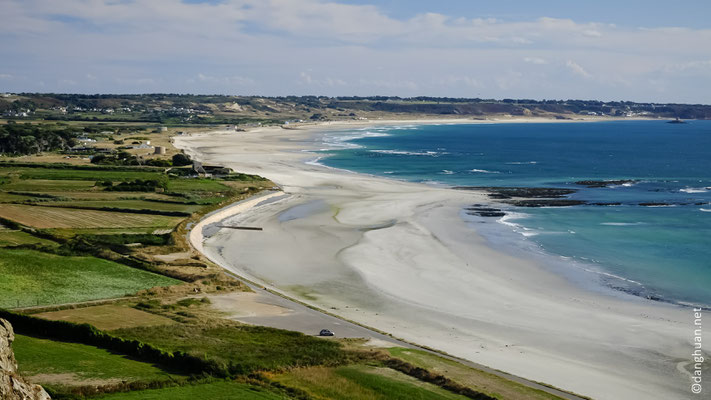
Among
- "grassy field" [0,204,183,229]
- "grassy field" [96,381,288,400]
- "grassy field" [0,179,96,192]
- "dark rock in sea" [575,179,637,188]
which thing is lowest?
"grassy field" [96,381,288,400]

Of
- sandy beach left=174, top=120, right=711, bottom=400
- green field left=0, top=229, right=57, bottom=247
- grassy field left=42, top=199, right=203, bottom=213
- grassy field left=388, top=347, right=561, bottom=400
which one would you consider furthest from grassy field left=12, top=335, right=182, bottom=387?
grassy field left=42, top=199, right=203, bottom=213

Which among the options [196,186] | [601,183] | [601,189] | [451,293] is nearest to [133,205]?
[196,186]

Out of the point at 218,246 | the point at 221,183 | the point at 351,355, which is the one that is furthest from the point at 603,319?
the point at 221,183

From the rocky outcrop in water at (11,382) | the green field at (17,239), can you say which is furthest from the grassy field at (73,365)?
the green field at (17,239)

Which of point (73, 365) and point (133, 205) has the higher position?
point (133, 205)

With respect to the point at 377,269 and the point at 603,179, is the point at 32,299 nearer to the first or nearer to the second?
the point at 377,269

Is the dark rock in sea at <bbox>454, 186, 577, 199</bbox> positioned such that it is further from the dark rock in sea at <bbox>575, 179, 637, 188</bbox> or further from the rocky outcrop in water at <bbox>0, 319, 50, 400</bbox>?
the rocky outcrop in water at <bbox>0, 319, 50, 400</bbox>

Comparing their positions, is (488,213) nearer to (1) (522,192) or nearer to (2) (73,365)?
(1) (522,192)
